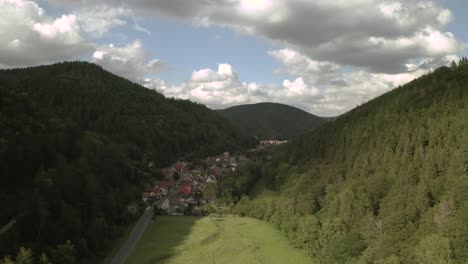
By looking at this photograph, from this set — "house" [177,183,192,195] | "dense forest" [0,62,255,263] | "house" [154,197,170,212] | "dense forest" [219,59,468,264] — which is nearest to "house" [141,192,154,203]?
"dense forest" [0,62,255,263]

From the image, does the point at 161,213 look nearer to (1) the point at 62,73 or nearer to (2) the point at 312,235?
(2) the point at 312,235

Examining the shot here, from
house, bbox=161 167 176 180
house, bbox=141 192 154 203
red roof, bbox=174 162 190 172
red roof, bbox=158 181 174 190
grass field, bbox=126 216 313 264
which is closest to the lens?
grass field, bbox=126 216 313 264

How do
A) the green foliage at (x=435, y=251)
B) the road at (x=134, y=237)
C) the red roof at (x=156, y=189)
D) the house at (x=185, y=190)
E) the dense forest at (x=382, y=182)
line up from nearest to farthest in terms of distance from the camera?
the green foliage at (x=435, y=251), the dense forest at (x=382, y=182), the road at (x=134, y=237), the red roof at (x=156, y=189), the house at (x=185, y=190)

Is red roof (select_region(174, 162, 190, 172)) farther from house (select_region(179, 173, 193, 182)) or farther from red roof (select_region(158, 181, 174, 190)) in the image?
red roof (select_region(158, 181, 174, 190))

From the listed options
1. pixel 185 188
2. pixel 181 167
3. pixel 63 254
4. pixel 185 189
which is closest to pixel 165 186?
pixel 185 188

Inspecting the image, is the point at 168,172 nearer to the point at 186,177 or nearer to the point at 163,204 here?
the point at 186,177

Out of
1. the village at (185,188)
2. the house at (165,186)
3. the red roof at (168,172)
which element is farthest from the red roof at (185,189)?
the red roof at (168,172)

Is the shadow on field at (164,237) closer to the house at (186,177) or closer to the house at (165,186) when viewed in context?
the house at (165,186)

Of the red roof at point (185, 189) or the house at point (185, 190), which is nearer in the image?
the house at point (185, 190)
